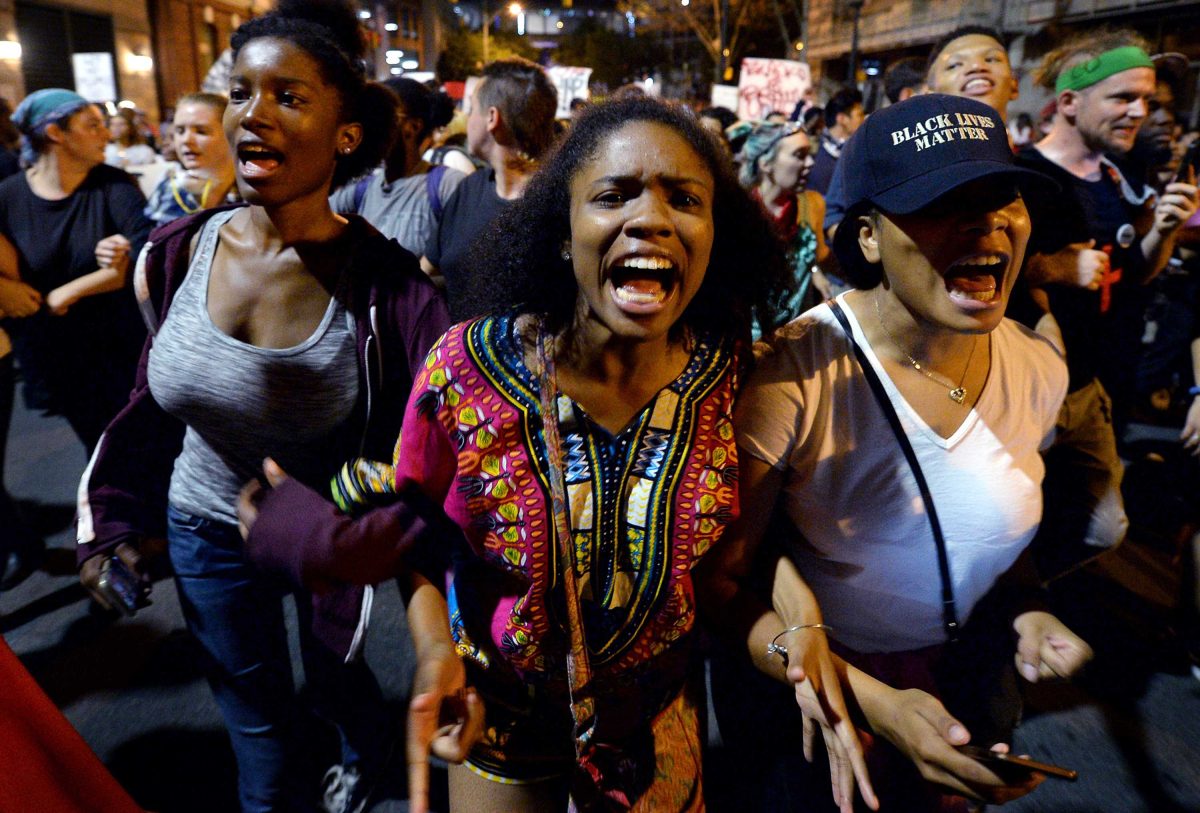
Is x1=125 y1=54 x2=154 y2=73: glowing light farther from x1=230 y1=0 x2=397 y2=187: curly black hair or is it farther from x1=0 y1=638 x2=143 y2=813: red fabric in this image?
x1=0 y1=638 x2=143 y2=813: red fabric

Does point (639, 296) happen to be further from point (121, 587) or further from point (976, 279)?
point (121, 587)

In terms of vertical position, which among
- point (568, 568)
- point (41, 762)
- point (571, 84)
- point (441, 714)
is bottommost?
point (41, 762)

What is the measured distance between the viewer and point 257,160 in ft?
6.42

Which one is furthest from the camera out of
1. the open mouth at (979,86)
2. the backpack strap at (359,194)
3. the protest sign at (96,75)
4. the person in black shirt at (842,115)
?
the protest sign at (96,75)

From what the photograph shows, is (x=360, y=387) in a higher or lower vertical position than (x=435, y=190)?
lower

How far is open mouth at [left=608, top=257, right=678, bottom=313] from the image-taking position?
4.81ft

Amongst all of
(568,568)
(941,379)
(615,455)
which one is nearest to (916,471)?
(941,379)

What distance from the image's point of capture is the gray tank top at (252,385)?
1.95 metres

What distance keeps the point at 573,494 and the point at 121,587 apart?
3.95 ft

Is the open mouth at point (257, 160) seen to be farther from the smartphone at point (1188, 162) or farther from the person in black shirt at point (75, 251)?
→ the smartphone at point (1188, 162)

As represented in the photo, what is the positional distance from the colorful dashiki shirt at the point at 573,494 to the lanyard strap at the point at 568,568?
19 mm

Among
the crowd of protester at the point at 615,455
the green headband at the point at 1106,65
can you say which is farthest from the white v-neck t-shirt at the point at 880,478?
the green headband at the point at 1106,65

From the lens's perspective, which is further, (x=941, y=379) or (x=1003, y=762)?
(x=941, y=379)

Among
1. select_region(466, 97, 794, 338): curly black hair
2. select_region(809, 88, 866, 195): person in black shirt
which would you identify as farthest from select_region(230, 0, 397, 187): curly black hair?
select_region(809, 88, 866, 195): person in black shirt
